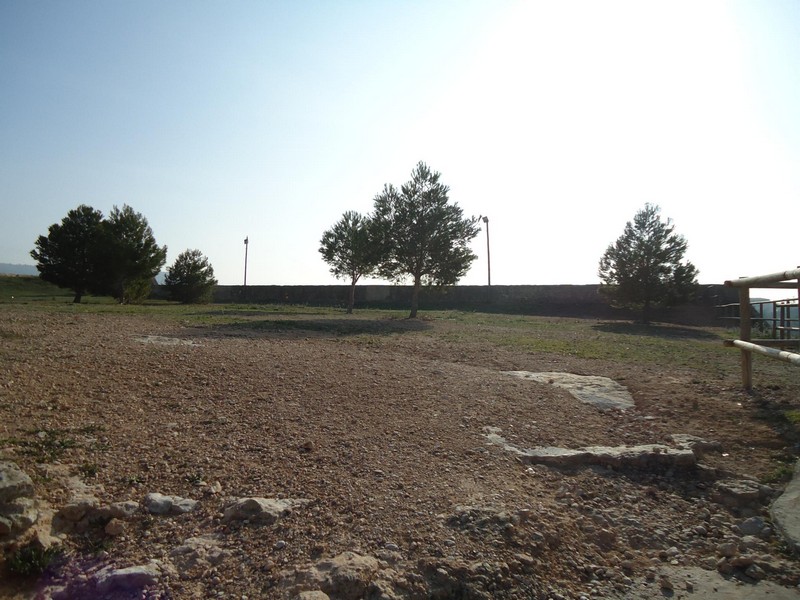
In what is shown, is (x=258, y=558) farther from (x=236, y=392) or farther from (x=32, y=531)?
(x=236, y=392)

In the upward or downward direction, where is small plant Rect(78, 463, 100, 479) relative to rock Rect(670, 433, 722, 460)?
upward

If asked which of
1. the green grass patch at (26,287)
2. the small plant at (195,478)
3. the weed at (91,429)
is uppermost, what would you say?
the green grass patch at (26,287)

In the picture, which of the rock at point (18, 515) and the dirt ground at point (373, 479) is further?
the dirt ground at point (373, 479)

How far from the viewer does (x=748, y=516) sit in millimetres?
3621

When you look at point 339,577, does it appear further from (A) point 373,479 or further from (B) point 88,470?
(B) point 88,470

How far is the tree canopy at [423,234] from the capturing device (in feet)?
74.4

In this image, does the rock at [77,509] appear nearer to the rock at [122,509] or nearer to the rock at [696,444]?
the rock at [122,509]

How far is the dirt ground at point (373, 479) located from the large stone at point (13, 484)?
4.5 inches

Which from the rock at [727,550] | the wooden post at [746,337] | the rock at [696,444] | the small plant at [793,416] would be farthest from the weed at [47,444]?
the wooden post at [746,337]

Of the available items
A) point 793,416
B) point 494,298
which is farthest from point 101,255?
point 793,416

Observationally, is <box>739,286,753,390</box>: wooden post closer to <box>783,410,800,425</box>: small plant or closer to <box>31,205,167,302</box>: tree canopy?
<box>783,410,800,425</box>: small plant

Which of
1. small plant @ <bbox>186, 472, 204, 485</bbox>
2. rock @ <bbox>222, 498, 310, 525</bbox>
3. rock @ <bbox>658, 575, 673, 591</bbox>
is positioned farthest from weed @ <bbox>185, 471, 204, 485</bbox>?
rock @ <bbox>658, 575, 673, 591</bbox>

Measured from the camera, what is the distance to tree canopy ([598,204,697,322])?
22.9 metres

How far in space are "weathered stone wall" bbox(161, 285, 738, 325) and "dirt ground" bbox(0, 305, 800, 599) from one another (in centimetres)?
1900
